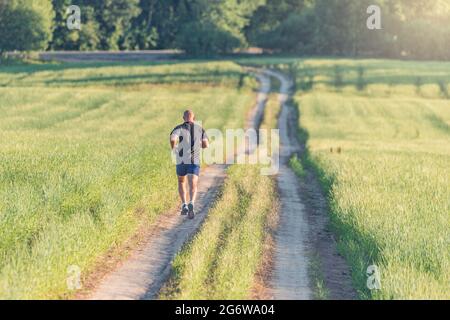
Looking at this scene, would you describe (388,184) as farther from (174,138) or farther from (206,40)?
(206,40)

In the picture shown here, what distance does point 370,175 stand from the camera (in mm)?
19766

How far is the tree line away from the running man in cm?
7843

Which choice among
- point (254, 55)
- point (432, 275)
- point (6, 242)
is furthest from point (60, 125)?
point (254, 55)

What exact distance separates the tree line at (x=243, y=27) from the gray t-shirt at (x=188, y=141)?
257ft

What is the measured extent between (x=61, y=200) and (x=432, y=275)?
258 inches

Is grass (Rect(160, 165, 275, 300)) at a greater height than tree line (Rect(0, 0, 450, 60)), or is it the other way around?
tree line (Rect(0, 0, 450, 60))

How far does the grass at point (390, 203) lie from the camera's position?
10.2 m

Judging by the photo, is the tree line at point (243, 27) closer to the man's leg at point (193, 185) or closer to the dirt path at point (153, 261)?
the man's leg at point (193, 185)

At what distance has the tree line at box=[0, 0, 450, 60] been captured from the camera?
302 feet

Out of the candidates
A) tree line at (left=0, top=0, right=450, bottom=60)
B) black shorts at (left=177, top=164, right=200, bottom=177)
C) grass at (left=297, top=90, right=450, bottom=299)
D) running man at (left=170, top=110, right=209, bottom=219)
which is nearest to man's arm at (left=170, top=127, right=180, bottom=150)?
running man at (left=170, top=110, right=209, bottom=219)

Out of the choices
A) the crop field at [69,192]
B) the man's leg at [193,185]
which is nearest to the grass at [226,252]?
the man's leg at [193,185]

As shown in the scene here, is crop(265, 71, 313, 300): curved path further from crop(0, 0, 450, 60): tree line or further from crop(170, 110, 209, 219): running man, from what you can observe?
crop(0, 0, 450, 60): tree line

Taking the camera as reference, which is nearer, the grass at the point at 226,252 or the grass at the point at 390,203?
the grass at the point at 226,252

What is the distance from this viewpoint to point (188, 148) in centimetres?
1553
